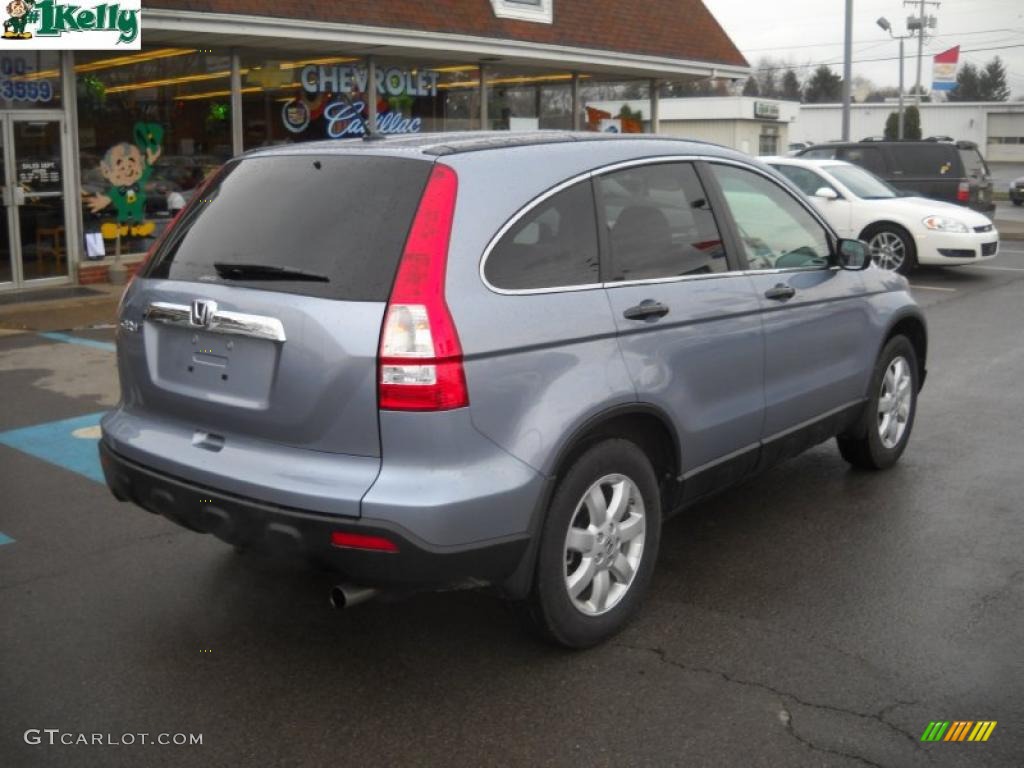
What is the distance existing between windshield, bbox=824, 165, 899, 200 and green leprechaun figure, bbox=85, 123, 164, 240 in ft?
30.7

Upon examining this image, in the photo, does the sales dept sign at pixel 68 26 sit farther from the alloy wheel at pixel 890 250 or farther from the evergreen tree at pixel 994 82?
the evergreen tree at pixel 994 82

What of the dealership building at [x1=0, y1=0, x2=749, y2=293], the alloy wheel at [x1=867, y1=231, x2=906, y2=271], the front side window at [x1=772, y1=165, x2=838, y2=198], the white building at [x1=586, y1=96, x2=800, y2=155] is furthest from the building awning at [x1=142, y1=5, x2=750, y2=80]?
the white building at [x1=586, y1=96, x2=800, y2=155]

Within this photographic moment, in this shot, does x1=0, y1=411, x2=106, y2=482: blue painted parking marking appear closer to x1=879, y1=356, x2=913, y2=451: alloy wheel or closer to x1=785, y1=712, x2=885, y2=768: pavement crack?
x1=785, y1=712, x2=885, y2=768: pavement crack

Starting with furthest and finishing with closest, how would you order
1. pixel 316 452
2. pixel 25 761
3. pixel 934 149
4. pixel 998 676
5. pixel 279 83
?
pixel 934 149
pixel 279 83
pixel 998 676
pixel 316 452
pixel 25 761

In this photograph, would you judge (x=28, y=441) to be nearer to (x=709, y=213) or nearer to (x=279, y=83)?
(x=709, y=213)

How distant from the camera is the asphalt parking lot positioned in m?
3.53

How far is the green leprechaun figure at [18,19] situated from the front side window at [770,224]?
423 inches

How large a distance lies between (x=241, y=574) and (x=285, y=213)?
1.72 metres

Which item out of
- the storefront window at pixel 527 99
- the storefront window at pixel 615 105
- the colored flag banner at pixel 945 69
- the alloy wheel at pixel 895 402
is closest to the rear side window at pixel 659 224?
the alloy wheel at pixel 895 402

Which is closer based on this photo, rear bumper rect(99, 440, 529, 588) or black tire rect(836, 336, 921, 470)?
rear bumper rect(99, 440, 529, 588)

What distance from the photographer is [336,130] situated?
16.9 m

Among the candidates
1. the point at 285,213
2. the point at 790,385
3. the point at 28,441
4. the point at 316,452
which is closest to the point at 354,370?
the point at 316,452

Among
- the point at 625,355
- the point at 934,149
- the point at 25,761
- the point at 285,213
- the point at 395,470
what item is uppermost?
the point at 934,149

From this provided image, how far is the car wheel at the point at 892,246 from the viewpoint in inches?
611
